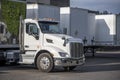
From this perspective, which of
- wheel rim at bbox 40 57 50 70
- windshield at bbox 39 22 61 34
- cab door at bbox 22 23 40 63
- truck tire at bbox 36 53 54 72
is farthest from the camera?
windshield at bbox 39 22 61 34

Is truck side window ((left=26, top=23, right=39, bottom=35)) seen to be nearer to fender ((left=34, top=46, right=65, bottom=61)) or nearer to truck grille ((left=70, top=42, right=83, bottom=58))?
fender ((left=34, top=46, right=65, bottom=61))

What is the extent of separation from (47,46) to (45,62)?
33.3 inches

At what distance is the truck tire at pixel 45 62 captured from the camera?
19.8 meters

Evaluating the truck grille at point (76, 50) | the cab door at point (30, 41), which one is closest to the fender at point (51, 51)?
the cab door at point (30, 41)

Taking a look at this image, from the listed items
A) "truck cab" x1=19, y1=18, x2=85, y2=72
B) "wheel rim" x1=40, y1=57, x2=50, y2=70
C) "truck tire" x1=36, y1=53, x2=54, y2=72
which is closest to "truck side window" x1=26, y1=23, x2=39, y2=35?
"truck cab" x1=19, y1=18, x2=85, y2=72

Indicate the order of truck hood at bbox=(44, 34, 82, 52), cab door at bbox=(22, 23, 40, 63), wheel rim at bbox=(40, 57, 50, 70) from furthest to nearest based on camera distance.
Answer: cab door at bbox=(22, 23, 40, 63) < truck hood at bbox=(44, 34, 82, 52) < wheel rim at bbox=(40, 57, 50, 70)

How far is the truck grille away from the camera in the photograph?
20172mm

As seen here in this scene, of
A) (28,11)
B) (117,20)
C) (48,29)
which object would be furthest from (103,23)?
(48,29)

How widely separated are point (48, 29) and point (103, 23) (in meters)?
21.1

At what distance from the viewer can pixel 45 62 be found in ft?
65.8

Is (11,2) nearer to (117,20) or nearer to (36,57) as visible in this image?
(36,57)

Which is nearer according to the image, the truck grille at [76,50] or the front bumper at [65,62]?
the front bumper at [65,62]

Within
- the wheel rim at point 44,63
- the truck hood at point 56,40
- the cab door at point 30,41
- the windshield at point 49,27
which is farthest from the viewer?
the windshield at point 49,27

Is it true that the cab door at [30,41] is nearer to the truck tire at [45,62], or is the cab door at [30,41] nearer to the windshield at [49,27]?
the windshield at [49,27]
